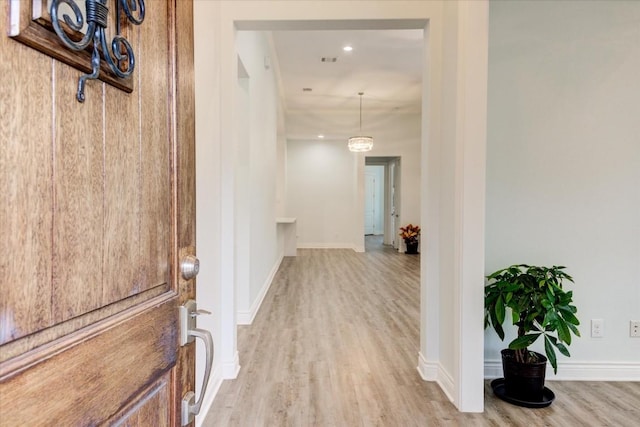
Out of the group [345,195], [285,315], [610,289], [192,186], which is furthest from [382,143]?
[192,186]

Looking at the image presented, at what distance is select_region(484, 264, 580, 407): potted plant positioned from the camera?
2.03 m

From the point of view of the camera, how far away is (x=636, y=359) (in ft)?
8.30

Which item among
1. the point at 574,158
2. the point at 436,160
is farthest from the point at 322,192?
the point at 574,158

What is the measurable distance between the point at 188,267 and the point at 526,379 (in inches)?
87.8

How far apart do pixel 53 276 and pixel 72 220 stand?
0.09 metres

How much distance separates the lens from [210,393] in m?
2.21

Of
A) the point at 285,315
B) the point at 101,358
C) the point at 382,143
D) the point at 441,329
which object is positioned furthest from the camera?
the point at 382,143

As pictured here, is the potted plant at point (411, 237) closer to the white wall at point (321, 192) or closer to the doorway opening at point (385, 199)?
the doorway opening at point (385, 199)

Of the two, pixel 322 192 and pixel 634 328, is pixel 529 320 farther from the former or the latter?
pixel 322 192

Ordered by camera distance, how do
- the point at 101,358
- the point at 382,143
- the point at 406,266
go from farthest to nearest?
the point at 382,143 < the point at 406,266 < the point at 101,358

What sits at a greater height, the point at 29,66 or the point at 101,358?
the point at 29,66

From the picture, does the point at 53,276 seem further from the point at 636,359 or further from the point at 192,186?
the point at 636,359

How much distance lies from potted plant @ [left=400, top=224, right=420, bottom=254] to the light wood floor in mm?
4329

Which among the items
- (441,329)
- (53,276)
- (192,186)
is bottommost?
(441,329)
